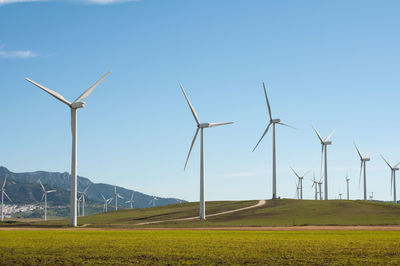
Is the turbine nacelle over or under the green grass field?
over

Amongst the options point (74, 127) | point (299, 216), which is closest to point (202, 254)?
point (74, 127)

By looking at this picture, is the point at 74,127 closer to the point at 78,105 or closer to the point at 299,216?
the point at 78,105

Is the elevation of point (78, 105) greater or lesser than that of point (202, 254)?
greater

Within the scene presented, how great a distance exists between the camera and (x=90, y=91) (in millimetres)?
98250

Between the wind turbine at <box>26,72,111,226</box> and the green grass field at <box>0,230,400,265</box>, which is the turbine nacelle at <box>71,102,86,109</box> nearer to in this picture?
the wind turbine at <box>26,72,111,226</box>

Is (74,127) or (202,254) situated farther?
(74,127)

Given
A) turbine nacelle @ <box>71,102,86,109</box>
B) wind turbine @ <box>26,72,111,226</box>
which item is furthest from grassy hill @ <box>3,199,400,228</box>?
turbine nacelle @ <box>71,102,86,109</box>

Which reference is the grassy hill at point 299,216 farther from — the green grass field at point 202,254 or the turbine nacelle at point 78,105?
the green grass field at point 202,254

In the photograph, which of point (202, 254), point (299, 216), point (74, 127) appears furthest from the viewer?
point (299, 216)

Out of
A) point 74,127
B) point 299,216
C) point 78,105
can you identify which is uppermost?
point 78,105

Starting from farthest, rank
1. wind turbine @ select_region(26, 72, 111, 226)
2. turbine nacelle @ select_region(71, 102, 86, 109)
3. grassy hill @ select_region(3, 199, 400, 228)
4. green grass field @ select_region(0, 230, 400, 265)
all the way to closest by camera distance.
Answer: grassy hill @ select_region(3, 199, 400, 228), turbine nacelle @ select_region(71, 102, 86, 109), wind turbine @ select_region(26, 72, 111, 226), green grass field @ select_region(0, 230, 400, 265)

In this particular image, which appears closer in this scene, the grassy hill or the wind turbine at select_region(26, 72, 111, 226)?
the wind turbine at select_region(26, 72, 111, 226)

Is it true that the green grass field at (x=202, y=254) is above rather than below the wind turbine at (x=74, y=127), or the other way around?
below

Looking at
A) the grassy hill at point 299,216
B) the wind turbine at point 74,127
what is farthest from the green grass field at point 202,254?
the grassy hill at point 299,216
